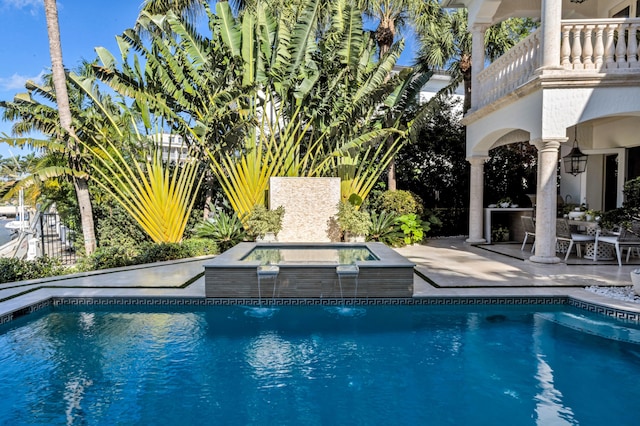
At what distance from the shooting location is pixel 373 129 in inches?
566

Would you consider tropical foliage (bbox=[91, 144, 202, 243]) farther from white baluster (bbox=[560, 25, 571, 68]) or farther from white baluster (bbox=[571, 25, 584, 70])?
white baluster (bbox=[571, 25, 584, 70])

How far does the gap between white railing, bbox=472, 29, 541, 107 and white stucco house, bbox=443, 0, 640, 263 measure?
2 centimetres

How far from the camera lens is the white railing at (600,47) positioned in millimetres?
8977

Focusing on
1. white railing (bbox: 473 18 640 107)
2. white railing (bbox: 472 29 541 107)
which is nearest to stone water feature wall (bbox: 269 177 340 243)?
white railing (bbox: 472 29 541 107)

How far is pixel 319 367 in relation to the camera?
16.6ft

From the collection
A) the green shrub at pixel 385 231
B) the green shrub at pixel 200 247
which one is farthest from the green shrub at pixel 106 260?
the green shrub at pixel 385 231

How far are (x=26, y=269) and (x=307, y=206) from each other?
7.43 m

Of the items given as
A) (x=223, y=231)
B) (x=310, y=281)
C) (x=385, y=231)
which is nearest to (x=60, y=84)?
(x=223, y=231)

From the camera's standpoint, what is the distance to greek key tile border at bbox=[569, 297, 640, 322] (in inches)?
252

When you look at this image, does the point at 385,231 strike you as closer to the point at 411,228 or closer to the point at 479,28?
the point at 411,228

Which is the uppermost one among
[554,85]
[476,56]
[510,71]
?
[476,56]

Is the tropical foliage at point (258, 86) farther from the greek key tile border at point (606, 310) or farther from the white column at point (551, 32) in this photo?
the greek key tile border at point (606, 310)

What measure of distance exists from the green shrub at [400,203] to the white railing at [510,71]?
3.86 meters

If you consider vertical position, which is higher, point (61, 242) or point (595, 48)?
point (595, 48)
